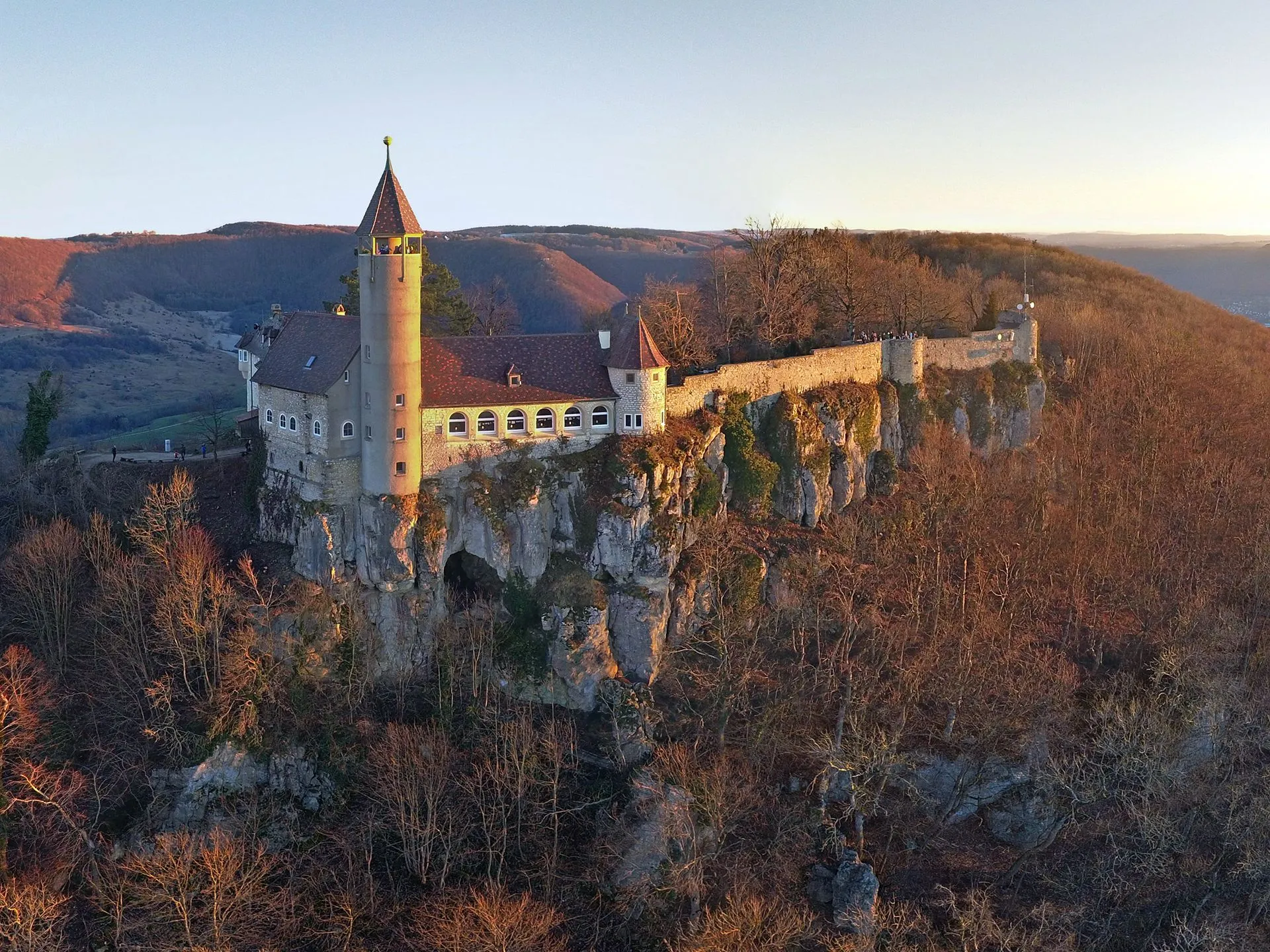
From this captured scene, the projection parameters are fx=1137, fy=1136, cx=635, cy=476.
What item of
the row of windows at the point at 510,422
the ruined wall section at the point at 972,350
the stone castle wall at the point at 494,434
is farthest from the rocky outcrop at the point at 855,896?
the ruined wall section at the point at 972,350

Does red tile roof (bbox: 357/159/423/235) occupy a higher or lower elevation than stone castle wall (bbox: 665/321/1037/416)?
higher

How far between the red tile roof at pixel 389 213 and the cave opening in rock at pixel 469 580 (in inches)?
593

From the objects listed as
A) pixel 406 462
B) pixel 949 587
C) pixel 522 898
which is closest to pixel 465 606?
pixel 406 462

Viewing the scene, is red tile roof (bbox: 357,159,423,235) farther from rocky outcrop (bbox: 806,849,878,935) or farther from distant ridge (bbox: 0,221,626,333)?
distant ridge (bbox: 0,221,626,333)

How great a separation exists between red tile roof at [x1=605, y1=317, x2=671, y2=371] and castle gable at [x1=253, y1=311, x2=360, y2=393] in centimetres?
1215

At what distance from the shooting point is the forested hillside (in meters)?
44.5

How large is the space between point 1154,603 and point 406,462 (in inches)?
1616

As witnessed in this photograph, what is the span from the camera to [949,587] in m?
61.0

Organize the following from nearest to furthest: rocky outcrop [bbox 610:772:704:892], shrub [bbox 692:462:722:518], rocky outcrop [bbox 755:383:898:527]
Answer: rocky outcrop [bbox 610:772:704:892] → shrub [bbox 692:462:722:518] → rocky outcrop [bbox 755:383:898:527]

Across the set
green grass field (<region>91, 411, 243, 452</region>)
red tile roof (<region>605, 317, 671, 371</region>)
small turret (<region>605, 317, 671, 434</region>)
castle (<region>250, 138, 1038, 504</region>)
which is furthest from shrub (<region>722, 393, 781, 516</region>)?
green grass field (<region>91, 411, 243, 452</region>)

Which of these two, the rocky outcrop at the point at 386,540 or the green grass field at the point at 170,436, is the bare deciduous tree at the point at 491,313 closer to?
the rocky outcrop at the point at 386,540

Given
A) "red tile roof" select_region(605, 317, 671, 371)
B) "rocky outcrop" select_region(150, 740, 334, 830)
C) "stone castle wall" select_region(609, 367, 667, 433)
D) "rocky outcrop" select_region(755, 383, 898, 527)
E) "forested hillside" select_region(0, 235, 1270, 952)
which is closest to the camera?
"forested hillside" select_region(0, 235, 1270, 952)

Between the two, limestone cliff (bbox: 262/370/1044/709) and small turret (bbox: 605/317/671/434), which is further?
small turret (bbox: 605/317/671/434)

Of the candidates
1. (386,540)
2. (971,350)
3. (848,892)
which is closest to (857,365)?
(971,350)
